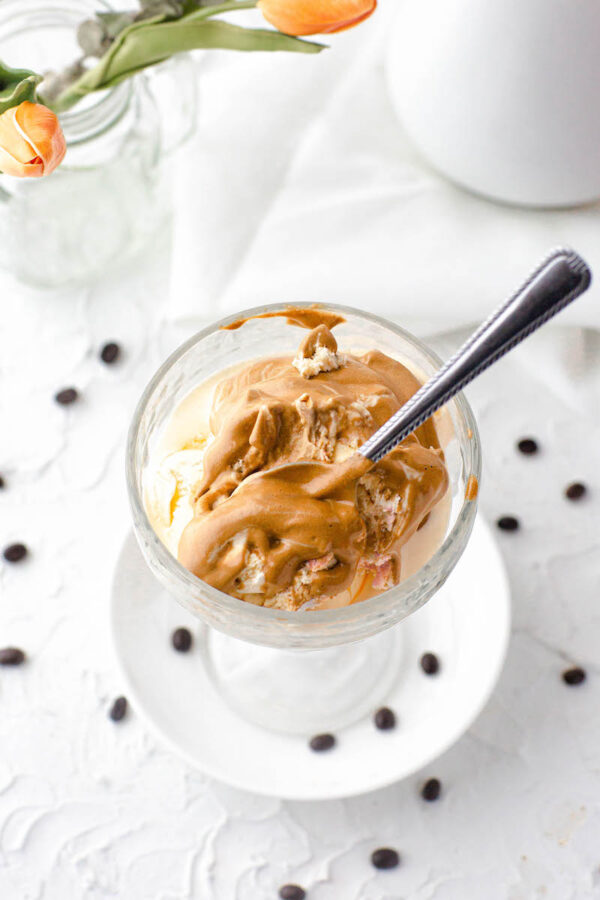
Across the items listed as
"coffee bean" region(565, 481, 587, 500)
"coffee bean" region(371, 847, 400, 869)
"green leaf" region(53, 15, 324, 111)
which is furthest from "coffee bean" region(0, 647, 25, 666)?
"coffee bean" region(565, 481, 587, 500)

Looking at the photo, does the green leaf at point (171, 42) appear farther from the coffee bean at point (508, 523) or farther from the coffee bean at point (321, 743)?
the coffee bean at point (321, 743)

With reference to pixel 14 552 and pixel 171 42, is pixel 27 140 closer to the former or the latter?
pixel 171 42

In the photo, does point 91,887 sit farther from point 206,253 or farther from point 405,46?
point 405,46

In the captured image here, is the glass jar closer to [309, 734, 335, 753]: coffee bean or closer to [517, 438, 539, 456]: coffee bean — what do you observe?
[517, 438, 539, 456]: coffee bean

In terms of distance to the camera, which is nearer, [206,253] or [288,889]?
[288,889]

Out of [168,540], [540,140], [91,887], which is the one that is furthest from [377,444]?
[91,887]

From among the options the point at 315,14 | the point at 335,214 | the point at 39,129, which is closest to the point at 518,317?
the point at 315,14
